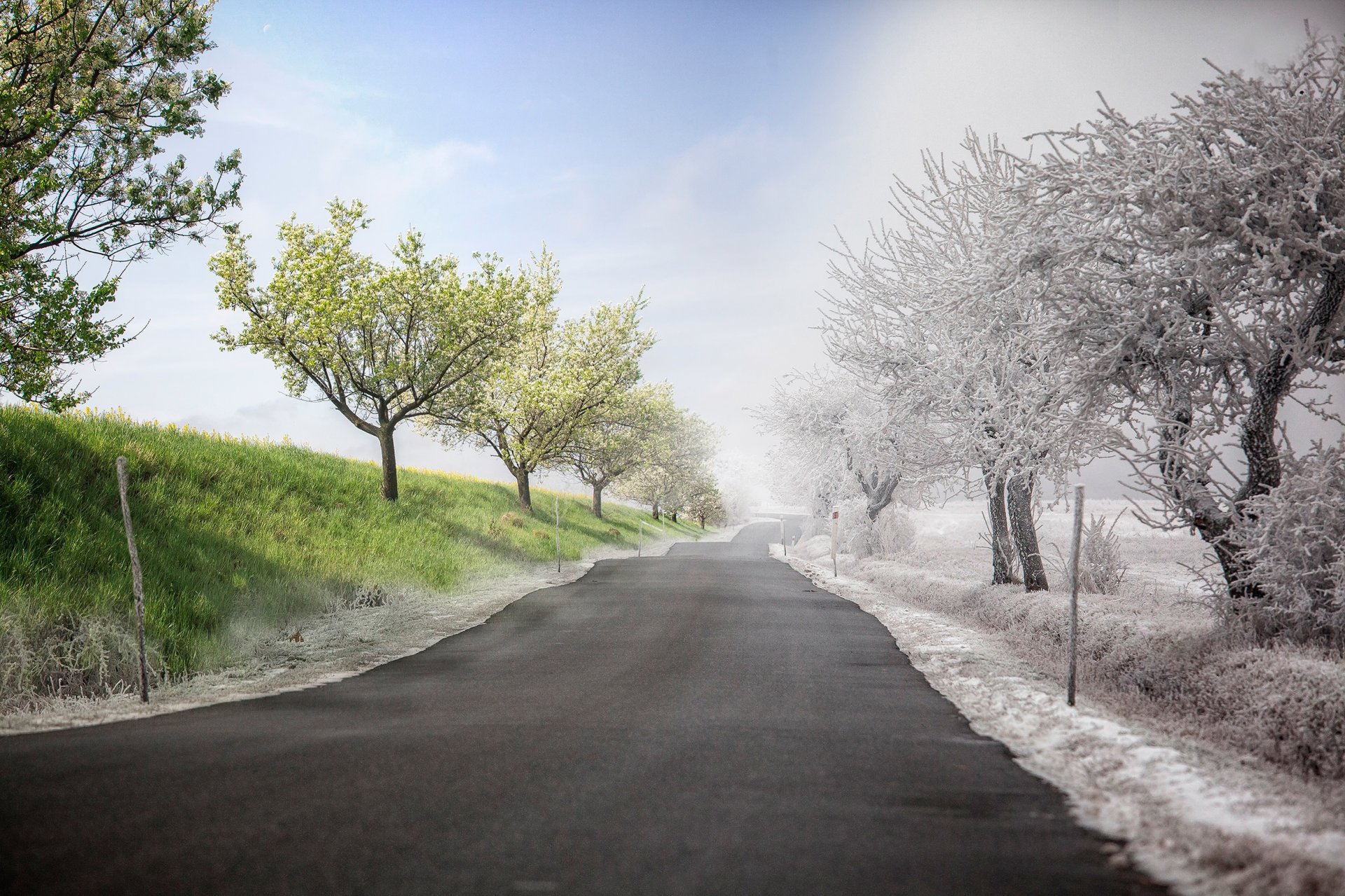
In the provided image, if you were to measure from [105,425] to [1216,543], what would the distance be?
19.1 m

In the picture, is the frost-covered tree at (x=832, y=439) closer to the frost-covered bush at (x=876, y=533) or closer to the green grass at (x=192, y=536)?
the frost-covered bush at (x=876, y=533)

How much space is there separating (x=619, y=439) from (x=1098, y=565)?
25394 mm

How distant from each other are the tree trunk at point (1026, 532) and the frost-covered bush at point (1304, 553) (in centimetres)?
618

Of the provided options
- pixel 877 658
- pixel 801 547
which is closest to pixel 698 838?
pixel 877 658

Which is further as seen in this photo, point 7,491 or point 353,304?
point 353,304

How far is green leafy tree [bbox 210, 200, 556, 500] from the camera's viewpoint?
2142 cm

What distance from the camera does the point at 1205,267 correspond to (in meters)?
7.94

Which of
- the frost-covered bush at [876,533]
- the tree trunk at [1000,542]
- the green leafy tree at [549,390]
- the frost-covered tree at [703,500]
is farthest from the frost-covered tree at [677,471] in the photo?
the tree trunk at [1000,542]

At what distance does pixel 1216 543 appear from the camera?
330 inches

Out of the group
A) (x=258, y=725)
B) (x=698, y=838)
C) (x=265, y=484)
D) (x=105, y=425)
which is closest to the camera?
(x=698, y=838)

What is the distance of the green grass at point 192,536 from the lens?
10031 mm

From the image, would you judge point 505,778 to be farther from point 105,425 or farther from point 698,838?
point 105,425

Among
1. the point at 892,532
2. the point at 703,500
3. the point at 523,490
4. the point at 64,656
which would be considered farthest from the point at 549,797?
the point at 703,500

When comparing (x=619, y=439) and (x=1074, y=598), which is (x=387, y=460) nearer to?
(x=619, y=439)
